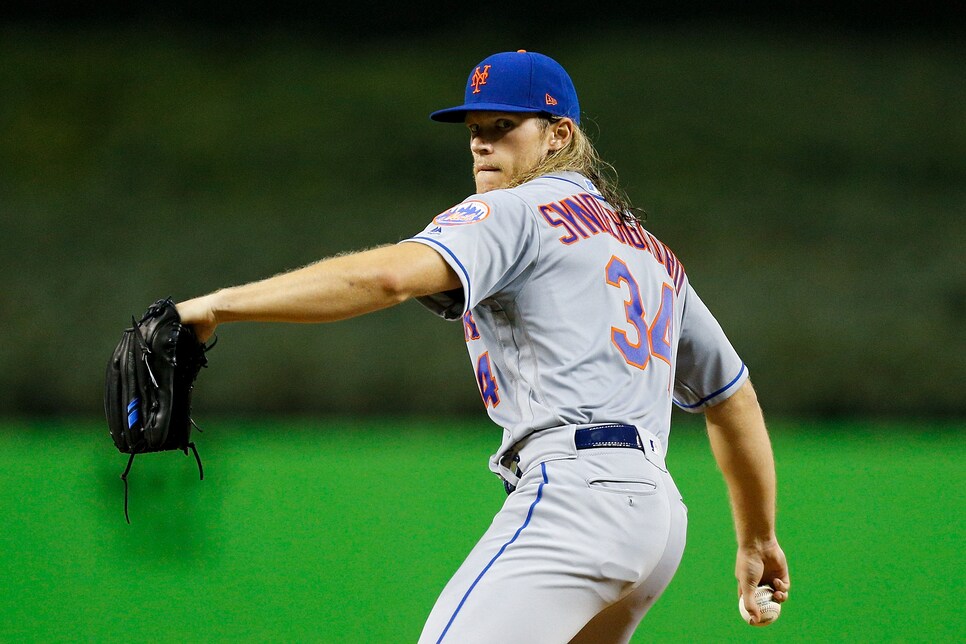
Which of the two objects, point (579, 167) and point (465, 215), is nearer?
point (465, 215)

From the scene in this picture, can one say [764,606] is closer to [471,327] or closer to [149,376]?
[471,327]

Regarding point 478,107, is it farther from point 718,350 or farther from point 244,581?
point 244,581

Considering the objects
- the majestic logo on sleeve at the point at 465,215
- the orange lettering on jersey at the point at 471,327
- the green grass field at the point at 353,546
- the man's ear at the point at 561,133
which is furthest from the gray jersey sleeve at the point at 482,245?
the green grass field at the point at 353,546

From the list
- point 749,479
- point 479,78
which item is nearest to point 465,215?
point 479,78

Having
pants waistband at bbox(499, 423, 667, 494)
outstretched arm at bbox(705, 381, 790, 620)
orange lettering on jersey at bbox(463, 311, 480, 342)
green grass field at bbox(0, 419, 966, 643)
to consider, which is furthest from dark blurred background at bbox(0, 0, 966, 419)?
pants waistband at bbox(499, 423, 667, 494)

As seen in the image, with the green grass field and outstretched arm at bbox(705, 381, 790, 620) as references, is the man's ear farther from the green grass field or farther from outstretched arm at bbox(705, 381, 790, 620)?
the green grass field

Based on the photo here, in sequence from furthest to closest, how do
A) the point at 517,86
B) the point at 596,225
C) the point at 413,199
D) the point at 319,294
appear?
the point at 413,199, the point at 517,86, the point at 596,225, the point at 319,294

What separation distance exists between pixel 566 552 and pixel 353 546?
2718mm

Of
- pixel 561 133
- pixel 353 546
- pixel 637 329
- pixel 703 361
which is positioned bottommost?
pixel 353 546

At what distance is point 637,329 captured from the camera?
1828 mm

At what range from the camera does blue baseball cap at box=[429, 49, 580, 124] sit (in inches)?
79.3

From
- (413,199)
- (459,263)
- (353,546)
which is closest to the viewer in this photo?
(459,263)

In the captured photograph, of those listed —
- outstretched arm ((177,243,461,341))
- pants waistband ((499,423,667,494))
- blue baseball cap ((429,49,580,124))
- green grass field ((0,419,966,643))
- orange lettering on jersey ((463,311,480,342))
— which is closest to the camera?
outstretched arm ((177,243,461,341))

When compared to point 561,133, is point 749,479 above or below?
below
